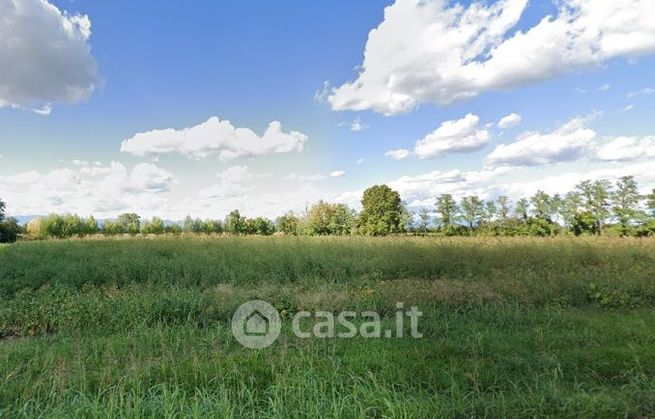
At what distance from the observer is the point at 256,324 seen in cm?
548

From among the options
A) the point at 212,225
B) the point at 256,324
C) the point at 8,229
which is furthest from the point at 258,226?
the point at 256,324

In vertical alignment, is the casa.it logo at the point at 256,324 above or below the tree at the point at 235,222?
below

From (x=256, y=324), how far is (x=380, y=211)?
47.3m

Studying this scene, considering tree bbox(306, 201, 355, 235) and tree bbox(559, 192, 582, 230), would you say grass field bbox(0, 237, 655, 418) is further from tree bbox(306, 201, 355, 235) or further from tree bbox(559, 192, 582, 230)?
tree bbox(306, 201, 355, 235)

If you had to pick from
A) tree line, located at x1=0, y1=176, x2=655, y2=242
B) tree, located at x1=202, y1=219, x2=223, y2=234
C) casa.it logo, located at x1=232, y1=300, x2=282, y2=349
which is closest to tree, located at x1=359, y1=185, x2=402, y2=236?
tree line, located at x1=0, y1=176, x2=655, y2=242

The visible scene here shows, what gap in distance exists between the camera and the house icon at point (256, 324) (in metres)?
5.04

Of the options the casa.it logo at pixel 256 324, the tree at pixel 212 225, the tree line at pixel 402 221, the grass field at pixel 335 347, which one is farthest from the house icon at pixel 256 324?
the tree at pixel 212 225

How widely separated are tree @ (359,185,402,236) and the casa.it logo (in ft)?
139

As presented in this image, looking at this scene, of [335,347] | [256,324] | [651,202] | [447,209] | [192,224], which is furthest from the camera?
[192,224]

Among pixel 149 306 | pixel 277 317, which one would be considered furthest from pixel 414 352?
pixel 149 306

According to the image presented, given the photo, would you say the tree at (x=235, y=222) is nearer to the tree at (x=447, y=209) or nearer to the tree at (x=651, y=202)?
the tree at (x=447, y=209)

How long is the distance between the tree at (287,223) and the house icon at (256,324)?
40.7m

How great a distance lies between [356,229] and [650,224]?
31.4 meters

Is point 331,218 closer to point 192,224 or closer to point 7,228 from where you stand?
point 192,224
